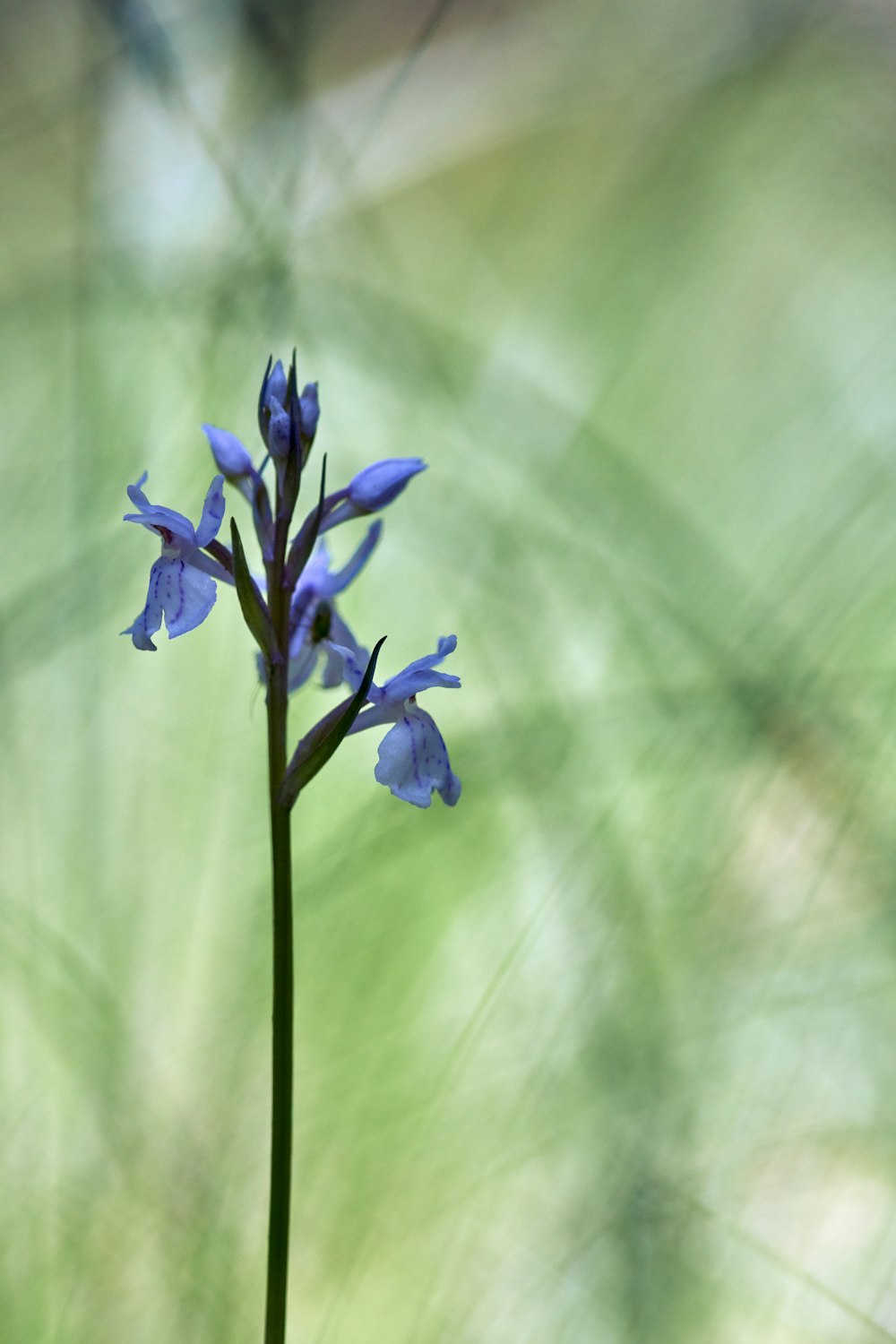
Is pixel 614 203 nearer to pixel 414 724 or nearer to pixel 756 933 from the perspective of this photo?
pixel 756 933

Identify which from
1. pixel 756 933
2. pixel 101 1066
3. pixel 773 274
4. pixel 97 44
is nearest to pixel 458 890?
pixel 756 933

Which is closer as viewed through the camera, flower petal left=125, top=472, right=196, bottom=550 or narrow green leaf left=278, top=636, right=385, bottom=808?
narrow green leaf left=278, top=636, right=385, bottom=808

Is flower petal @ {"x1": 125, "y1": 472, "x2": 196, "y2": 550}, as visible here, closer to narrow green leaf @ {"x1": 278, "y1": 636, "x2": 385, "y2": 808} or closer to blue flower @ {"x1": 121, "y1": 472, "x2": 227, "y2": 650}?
blue flower @ {"x1": 121, "y1": 472, "x2": 227, "y2": 650}

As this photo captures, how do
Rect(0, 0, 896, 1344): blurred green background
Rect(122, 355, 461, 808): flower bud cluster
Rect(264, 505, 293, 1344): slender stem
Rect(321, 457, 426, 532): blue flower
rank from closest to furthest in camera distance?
Rect(264, 505, 293, 1344): slender stem, Rect(122, 355, 461, 808): flower bud cluster, Rect(321, 457, 426, 532): blue flower, Rect(0, 0, 896, 1344): blurred green background

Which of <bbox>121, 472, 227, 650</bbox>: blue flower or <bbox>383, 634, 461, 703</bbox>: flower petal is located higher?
<bbox>383, 634, 461, 703</bbox>: flower petal

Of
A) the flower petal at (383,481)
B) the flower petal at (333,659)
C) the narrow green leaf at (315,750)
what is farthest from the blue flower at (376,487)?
the narrow green leaf at (315,750)

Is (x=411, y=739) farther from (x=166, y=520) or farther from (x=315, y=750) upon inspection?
(x=166, y=520)

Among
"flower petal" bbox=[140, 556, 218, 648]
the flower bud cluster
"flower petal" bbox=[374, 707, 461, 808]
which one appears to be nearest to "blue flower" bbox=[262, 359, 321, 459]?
the flower bud cluster
